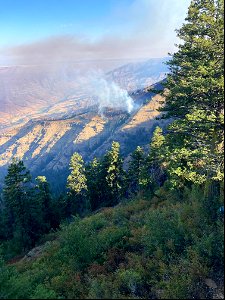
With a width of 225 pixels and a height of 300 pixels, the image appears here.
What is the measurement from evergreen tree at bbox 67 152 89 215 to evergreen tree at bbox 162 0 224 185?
33.7m

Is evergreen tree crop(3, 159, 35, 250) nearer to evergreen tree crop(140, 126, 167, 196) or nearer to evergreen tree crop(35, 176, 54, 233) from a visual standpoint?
evergreen tree crop(35, 176, 54, 233)

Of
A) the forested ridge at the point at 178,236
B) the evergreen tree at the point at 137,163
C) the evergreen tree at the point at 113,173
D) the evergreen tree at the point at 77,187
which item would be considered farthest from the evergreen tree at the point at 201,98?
the evergreen tree at the point at 77,187

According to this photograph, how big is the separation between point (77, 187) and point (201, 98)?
38.5m

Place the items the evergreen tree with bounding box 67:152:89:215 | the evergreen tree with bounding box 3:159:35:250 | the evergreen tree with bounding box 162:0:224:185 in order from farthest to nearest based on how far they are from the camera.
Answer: the evergreen tree with bounding box 67:152:89:215 < the evergreen tree with bounding box 3:159:35:250 < the evergreen tree with bounding box 162:0:224:185

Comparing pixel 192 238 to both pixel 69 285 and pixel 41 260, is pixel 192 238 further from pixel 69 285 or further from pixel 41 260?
pixel 41 260

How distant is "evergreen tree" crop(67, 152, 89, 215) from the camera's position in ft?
171

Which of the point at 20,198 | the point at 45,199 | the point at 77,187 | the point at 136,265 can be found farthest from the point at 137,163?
the point at 136,265

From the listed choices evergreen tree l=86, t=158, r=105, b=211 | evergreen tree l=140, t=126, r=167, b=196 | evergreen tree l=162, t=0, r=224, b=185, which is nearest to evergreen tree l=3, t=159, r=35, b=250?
evergreen tree l=140, t=126, r=167, b=196

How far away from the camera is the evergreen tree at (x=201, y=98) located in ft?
49.3

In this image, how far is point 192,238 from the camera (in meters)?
13.5

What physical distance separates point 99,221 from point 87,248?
821 centimetres

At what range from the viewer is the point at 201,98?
1686 cm

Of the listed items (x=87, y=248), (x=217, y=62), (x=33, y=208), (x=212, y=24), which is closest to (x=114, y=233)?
(x=87, y=248)

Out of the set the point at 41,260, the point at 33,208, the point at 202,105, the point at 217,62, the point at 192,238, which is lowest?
the point at 33,208
